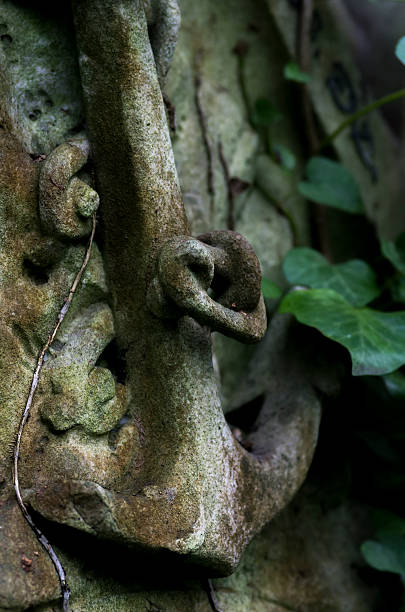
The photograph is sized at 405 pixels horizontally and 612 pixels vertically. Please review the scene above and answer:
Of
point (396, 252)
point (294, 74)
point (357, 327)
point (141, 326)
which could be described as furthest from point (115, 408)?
point (294, 74)

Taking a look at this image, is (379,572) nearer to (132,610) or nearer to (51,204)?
(132,610)

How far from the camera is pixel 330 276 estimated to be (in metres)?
1.46

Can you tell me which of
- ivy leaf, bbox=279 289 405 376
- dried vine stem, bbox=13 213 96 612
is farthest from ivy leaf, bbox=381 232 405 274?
dried vine stem, bbox=13 213 96 612

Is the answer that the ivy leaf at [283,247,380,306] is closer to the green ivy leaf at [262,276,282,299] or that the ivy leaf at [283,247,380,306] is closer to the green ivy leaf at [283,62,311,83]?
the green ivy leaf at [262,276,282,299]

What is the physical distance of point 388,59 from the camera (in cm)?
233

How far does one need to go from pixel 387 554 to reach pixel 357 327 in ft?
1.69

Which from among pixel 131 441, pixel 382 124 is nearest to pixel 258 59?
pixel 382 124

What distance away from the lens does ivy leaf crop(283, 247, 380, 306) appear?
1.43m

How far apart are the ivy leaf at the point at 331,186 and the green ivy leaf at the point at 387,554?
0.77 metres

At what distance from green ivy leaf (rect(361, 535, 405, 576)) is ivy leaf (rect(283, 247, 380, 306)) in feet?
1.65

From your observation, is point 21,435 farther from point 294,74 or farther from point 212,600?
point 294,74

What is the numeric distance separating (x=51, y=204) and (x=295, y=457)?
0.60 m

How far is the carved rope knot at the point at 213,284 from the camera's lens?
0.91 metres

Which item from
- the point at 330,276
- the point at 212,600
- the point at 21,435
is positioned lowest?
the point at 212,600
